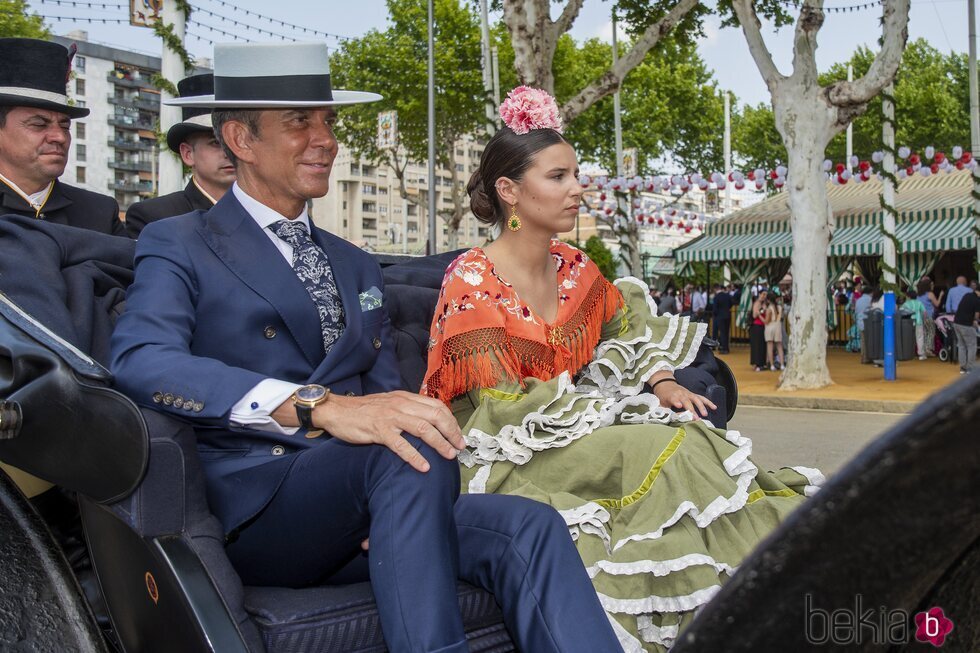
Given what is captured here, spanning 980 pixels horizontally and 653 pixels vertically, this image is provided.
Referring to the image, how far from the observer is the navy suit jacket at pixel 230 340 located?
1914 mm

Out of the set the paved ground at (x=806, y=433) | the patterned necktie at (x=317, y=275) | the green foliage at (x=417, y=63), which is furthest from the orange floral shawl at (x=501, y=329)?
the green foliage at (x=417, y=63)

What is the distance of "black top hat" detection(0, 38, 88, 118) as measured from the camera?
3789 mm

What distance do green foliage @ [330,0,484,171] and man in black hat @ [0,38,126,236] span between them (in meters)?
29.2

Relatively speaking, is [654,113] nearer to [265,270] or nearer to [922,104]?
[922,104]

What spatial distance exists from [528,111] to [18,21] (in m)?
27.9

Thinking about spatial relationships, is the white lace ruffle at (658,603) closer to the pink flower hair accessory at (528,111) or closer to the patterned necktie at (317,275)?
the patterned necktie at (317,275)

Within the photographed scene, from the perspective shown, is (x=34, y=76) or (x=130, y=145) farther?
(x=130, y=145)

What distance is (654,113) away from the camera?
4006 cm

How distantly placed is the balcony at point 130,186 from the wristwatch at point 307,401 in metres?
92.2

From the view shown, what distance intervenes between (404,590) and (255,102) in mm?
1376

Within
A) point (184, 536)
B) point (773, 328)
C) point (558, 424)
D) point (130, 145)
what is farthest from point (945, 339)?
point (130, 145)

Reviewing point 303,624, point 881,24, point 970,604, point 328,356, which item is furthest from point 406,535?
point 881,24
